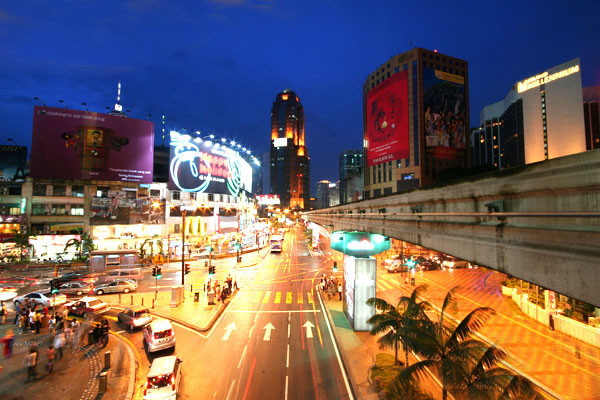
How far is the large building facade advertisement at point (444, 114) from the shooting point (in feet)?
212

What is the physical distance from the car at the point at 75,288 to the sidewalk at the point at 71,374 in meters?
9.49

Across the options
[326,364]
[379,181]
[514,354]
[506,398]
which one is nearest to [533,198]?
[506,398]

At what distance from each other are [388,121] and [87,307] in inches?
2567

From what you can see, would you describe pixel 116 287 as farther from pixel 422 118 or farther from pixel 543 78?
pixel 543 78

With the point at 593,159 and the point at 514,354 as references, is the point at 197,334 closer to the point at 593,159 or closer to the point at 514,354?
the point at 514,354

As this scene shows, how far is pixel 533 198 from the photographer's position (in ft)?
17.0

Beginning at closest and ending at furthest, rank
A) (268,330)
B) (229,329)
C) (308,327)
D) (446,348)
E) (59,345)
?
(446,348) < (59,345) < (268,330) < (229,329) < (308,327)

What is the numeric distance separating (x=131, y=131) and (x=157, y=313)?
131 feet

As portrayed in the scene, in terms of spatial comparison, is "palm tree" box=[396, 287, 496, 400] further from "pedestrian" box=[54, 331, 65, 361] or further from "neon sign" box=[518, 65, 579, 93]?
"neon sign" box=[518, 65, 579, 93]

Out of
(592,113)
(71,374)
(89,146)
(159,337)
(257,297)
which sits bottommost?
(257,297)

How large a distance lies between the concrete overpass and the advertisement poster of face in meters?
52.1

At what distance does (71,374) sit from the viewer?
12.9 m

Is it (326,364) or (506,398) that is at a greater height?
(506,398)

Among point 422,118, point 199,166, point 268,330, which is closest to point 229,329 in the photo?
point 268,330
